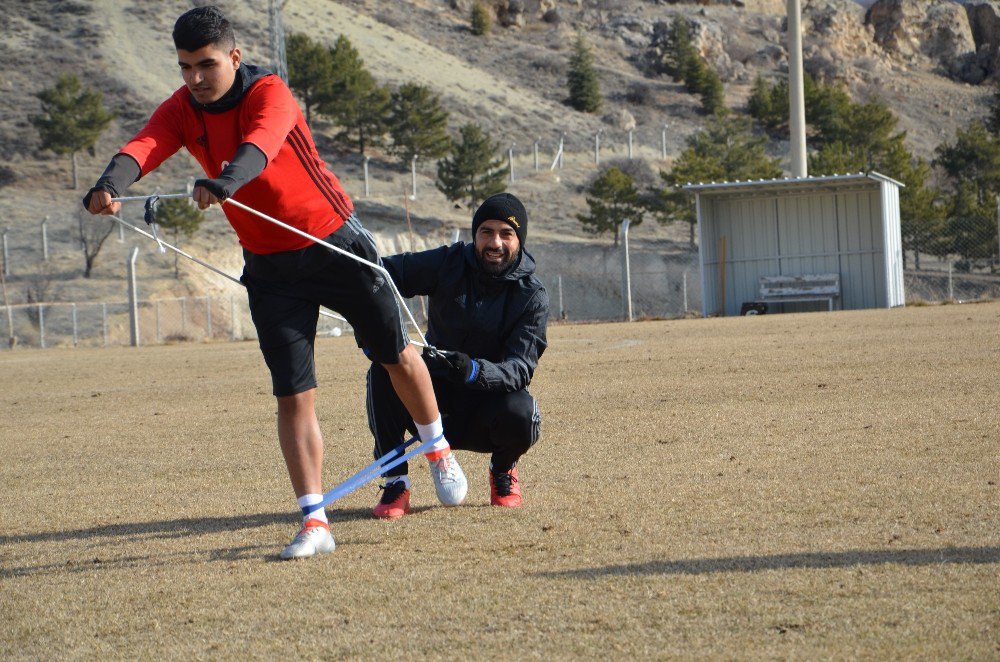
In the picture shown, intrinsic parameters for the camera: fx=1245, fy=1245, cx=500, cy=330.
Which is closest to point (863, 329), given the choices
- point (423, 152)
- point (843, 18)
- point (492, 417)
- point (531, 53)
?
point (492, 417)

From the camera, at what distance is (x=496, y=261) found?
5.27 m

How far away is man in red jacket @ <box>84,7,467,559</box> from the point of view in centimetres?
439

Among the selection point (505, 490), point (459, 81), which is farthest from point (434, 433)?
point (459, 81)

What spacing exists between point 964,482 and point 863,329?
1332 cm

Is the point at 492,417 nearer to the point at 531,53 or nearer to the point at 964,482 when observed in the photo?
the point at 964,482

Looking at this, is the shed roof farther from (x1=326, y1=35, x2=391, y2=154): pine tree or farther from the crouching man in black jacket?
(x1=326, y1=35, x2=391, y2=154): pine tree

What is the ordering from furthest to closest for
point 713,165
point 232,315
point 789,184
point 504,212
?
point 713,165 → point 232,315 → point 789,184 → point 504,212

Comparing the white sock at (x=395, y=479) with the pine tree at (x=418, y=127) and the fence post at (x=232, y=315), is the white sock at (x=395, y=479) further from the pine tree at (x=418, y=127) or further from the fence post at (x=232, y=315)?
the pine tree at (x=418, y=127)

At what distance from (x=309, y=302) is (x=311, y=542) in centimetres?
93

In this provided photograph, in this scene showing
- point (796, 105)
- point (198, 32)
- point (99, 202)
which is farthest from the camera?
point (796, 105)

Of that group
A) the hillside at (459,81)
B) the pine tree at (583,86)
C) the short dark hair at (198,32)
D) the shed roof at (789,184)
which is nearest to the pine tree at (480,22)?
the hillside at (459,81)

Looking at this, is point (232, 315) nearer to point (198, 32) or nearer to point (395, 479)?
point (395, 479)

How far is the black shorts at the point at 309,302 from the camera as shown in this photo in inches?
186

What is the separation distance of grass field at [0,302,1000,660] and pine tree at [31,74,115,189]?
152 ft
